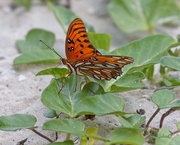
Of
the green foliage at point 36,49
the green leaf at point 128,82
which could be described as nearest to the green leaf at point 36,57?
the green foliage at point 36,49

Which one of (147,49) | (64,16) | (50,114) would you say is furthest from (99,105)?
(64,16)

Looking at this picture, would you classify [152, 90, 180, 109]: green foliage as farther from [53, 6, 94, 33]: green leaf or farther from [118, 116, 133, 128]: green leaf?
[53, 6, 94, 33]: green leaf

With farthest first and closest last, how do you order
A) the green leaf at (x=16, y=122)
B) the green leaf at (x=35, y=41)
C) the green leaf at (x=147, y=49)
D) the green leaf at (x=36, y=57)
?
the green leaf at (x=35, y=41) < the green leaf at (x=36, y=57) < the green leaf at (x=147, y=49) < the green leaf at (x=16, y=122)

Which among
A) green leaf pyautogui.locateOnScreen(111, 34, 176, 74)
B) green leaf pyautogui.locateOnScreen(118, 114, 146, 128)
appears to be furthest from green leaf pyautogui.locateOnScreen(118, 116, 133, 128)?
green leaf pyautogui.locateOnScreen(111, 34, 176, 74)

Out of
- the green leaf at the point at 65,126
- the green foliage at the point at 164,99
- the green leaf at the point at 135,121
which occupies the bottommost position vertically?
the green leaf at the point at 65,126

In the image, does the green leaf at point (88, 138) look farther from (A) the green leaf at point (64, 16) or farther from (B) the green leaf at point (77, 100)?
(A) the green leaf at point (64, 16)

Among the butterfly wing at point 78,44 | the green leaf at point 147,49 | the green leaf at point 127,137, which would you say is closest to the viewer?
the green leaf at point 127,137

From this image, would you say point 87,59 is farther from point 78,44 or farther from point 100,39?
point 100,39
